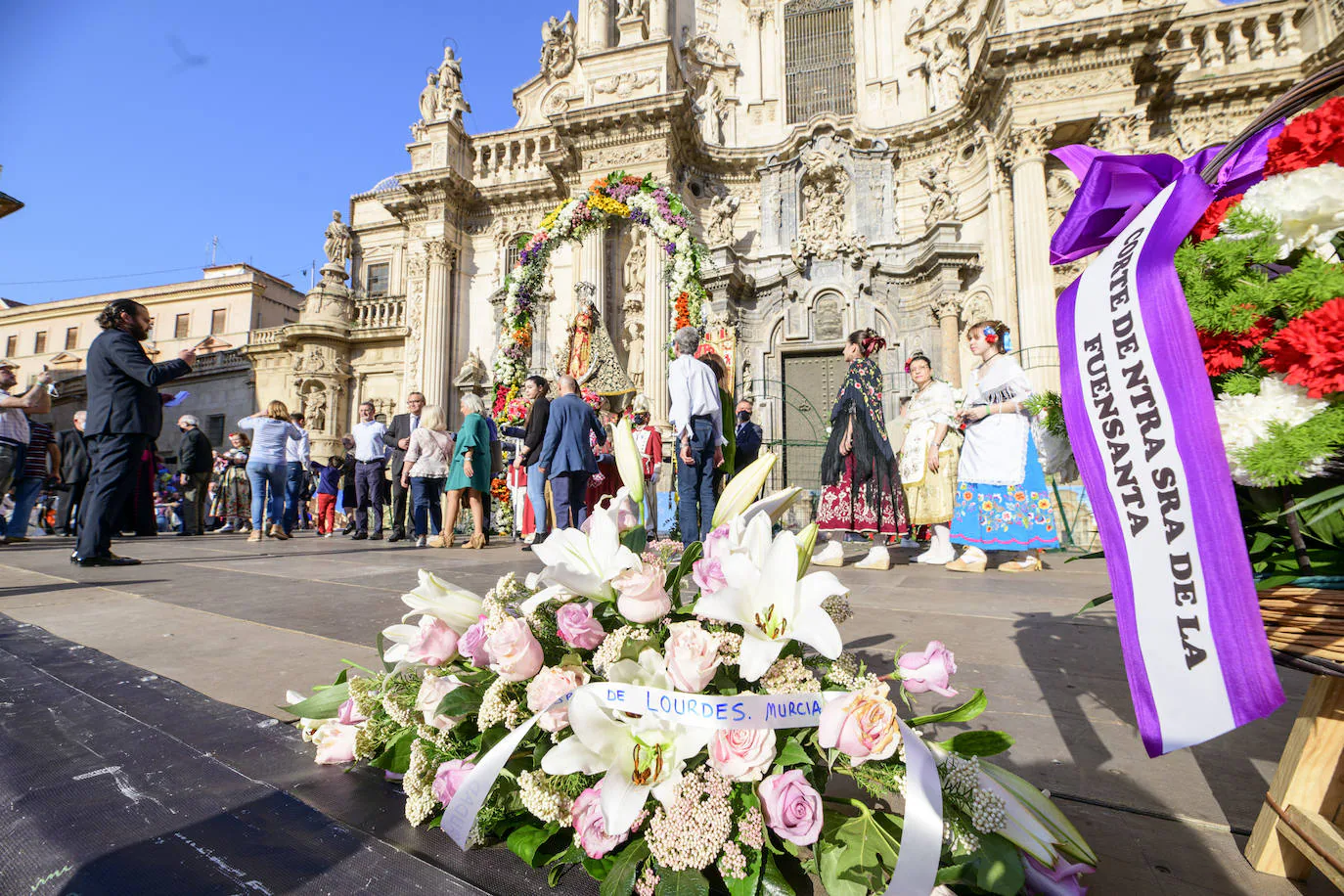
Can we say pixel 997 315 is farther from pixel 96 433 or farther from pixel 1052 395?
pixel 96 433

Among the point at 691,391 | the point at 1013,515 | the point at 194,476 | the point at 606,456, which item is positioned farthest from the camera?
the point at 194,476

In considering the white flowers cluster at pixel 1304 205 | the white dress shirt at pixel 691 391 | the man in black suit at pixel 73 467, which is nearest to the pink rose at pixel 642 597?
the white flowers cluster at pixel 1304 205

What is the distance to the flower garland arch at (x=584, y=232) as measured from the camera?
8797 mm

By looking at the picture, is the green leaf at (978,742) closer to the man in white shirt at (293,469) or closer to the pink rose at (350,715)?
the pink rose at (350,715)

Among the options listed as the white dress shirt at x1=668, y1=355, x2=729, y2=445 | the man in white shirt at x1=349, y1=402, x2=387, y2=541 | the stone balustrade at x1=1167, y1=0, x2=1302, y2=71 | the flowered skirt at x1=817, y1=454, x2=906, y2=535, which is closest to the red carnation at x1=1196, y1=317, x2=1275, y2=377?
the white dress shirt at x1=668, y1=355, x2=729, y2=445

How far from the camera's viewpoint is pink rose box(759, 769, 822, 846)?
683mm

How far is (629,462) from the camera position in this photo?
1.17 m

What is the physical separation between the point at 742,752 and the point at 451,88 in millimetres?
21503

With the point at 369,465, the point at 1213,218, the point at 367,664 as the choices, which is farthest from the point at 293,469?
the point at 1213,218

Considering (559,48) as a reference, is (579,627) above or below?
below

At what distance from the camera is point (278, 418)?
290 inches

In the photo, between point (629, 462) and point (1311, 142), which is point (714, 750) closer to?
point (629, 462)

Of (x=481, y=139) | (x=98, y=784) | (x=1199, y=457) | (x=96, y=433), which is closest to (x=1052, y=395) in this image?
(x=1199, y=457)

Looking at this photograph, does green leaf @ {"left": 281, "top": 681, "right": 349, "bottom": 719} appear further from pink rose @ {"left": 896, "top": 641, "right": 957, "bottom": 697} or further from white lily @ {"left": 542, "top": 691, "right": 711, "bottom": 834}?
pink rose @ {"left": 896, "top": 641, "right": 957, "bottom": 697}
